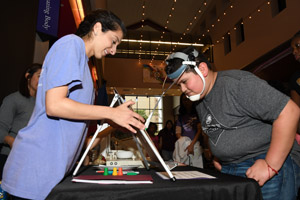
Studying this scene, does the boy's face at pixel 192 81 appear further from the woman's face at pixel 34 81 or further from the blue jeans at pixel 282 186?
the woman's face at pixel 34 81

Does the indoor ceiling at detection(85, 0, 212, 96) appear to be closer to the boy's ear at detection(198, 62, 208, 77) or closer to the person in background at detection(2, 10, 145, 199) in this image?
the boy's ear at detection(198, 62, 208, 77)

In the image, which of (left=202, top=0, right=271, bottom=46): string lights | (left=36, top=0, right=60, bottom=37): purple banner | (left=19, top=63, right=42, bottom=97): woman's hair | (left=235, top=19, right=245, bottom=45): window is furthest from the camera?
(left=235, top=19, right=245, bottom=45): window

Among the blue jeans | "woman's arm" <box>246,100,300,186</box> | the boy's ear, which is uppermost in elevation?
the boy's ear

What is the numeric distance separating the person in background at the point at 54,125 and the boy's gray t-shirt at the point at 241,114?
18.3 inches

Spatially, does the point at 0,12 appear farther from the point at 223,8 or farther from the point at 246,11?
the point at 223,8

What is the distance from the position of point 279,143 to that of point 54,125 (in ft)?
2.83

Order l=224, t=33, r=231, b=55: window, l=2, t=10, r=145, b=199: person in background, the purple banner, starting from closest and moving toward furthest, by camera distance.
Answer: l=2, t=10, r=145, b=199: person in background < the purple banner < l=224, t=33, r=231, b=55: window

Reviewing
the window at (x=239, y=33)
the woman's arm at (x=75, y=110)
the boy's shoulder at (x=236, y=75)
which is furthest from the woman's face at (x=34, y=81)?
the window at (x=239, y=33)

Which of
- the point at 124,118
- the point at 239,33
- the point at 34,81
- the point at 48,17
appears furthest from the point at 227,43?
the point at 124,118

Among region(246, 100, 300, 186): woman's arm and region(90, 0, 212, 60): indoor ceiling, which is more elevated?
region(90, 0, 212, 60): indoor ceiling

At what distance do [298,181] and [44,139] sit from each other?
3.54ft

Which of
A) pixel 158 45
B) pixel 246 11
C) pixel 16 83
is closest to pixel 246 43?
pixel 246 11

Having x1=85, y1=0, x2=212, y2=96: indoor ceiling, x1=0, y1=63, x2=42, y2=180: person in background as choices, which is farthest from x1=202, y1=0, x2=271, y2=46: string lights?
x1=0, y1=63, x2=42, y2=180: person in background

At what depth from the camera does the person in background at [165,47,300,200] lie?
886mm
